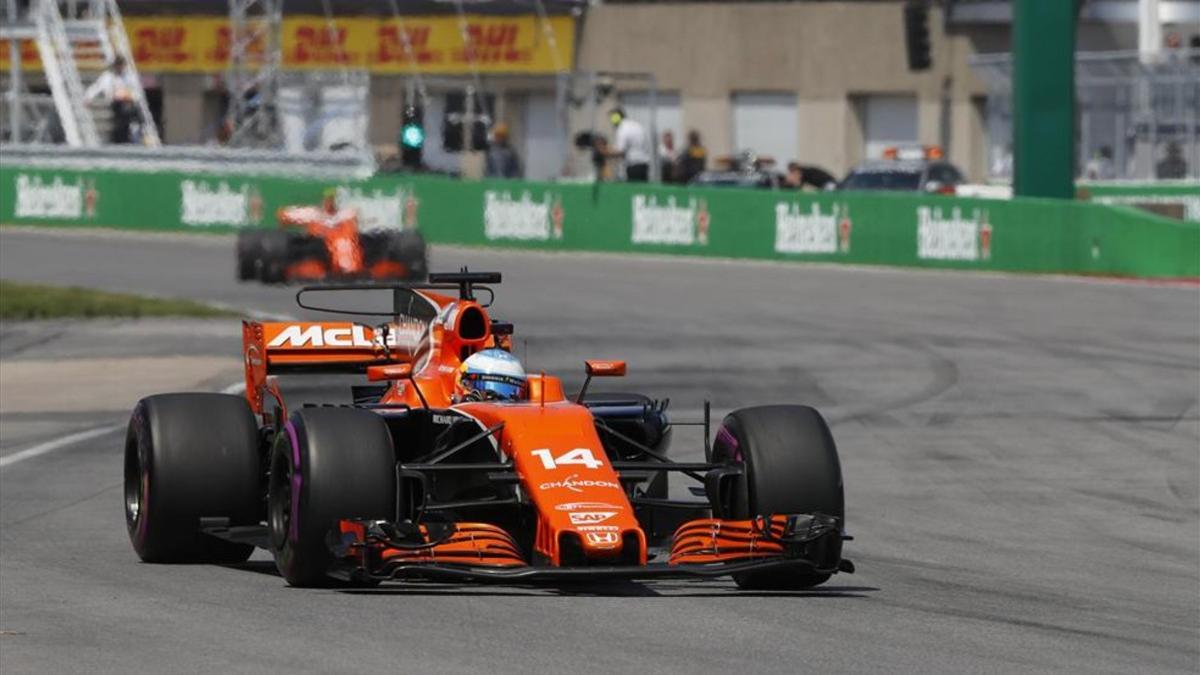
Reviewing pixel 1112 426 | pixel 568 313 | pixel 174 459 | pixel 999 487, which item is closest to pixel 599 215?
pixel 568 313

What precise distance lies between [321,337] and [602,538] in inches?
124

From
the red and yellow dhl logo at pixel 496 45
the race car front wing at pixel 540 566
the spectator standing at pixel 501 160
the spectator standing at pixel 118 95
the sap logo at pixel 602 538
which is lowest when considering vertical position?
the race car front wing at pixel 540 566

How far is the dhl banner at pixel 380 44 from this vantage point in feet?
195

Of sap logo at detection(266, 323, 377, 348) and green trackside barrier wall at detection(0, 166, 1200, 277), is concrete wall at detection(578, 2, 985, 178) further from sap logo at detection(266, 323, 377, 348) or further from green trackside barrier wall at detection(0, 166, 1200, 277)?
sap logo at detection(266, 323, 377, 348)

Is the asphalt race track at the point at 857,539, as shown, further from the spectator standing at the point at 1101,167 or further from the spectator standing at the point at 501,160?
the spectator standing at the point at 1101,167

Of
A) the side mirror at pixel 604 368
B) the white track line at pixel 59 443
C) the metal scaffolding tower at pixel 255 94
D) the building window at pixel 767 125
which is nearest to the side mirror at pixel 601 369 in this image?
the side mirror at pixel 604 368

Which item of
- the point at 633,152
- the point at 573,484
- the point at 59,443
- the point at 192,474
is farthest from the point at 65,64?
the point at 573,484

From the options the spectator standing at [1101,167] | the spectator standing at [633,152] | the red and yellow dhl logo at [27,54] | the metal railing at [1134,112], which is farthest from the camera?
the red and yellow dhl logo at [27,54]

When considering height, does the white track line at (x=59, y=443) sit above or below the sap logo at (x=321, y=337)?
below

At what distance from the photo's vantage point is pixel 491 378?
10711 mm

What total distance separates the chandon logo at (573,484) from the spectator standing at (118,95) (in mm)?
34786

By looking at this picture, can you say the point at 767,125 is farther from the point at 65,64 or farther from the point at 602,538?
the point at 602,538

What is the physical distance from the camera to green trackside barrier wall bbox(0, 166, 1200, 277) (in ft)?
105

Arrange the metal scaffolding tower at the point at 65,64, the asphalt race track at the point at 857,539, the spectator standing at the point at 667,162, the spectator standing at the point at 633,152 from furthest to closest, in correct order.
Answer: the metal scaffolding tower at the point at 65,64
the spectator standing at the point at 667,162
the spectator standing at the point at 633,152
the asphalt race track at the point at 857,539
